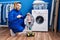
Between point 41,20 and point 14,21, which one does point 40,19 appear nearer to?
point 41,20

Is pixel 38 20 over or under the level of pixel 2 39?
over

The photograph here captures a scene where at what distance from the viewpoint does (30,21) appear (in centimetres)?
384

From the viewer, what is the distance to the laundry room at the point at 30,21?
366 centimetres

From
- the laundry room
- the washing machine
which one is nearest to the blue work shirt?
the laundry room

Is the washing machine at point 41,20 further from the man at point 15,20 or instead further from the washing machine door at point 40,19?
the man at point 15,20

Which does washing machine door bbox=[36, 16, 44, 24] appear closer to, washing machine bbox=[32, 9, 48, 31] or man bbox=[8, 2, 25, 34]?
washing machine bbox=[32, 9, 48, 31]

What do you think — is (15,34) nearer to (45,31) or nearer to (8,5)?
(45,31)

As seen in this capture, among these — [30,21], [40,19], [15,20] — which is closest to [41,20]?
[40,19]

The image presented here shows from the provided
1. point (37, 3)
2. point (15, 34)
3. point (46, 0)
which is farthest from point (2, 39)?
point (46, 0)

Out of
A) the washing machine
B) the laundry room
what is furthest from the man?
the washing machine

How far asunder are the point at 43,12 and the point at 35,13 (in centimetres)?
26

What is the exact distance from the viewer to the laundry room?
366cm

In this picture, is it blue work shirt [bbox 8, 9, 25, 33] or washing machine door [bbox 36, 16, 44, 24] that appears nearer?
blue work shirt [bbox 8, 9, 25, 33]

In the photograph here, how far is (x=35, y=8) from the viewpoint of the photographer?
4531mm
